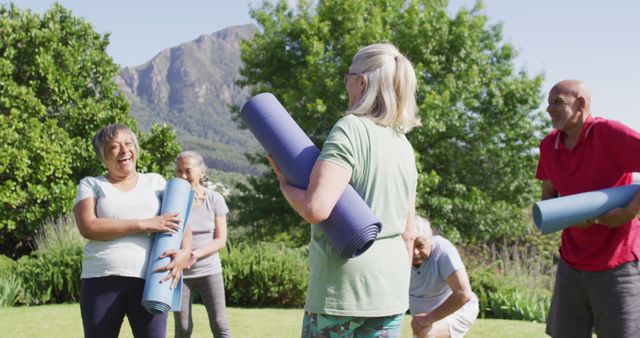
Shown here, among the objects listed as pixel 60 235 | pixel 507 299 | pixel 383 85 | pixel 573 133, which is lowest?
pixel 507 299

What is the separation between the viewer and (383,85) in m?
2.35

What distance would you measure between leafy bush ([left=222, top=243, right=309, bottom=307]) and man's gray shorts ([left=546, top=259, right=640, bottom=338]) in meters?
5.66

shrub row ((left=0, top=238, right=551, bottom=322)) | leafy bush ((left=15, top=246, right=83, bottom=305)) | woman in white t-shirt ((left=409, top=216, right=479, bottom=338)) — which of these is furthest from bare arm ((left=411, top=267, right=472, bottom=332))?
leafy bush ((left=15, top=246, right=83, bottom=305))

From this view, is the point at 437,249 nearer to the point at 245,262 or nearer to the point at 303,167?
the point at 303,167

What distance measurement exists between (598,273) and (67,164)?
12160 mm

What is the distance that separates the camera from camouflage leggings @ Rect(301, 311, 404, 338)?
2289 millimetres

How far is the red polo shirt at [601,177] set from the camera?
10.8ft

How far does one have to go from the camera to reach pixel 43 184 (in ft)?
44.4

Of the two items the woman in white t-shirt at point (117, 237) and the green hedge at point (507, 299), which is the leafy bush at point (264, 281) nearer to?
the green hedge at point (507, 299)

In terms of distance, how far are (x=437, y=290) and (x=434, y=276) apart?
0.12m

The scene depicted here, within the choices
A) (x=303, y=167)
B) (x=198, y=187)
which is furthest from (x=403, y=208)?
(x=198, y=187)

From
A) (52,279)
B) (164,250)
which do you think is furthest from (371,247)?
(52,279)

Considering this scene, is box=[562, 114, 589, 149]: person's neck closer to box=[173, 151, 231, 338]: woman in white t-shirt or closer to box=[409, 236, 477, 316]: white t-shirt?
box=[409, 236, 477, 316]: white t-shirt

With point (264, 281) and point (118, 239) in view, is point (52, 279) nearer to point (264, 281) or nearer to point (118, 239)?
point (264, 281)
